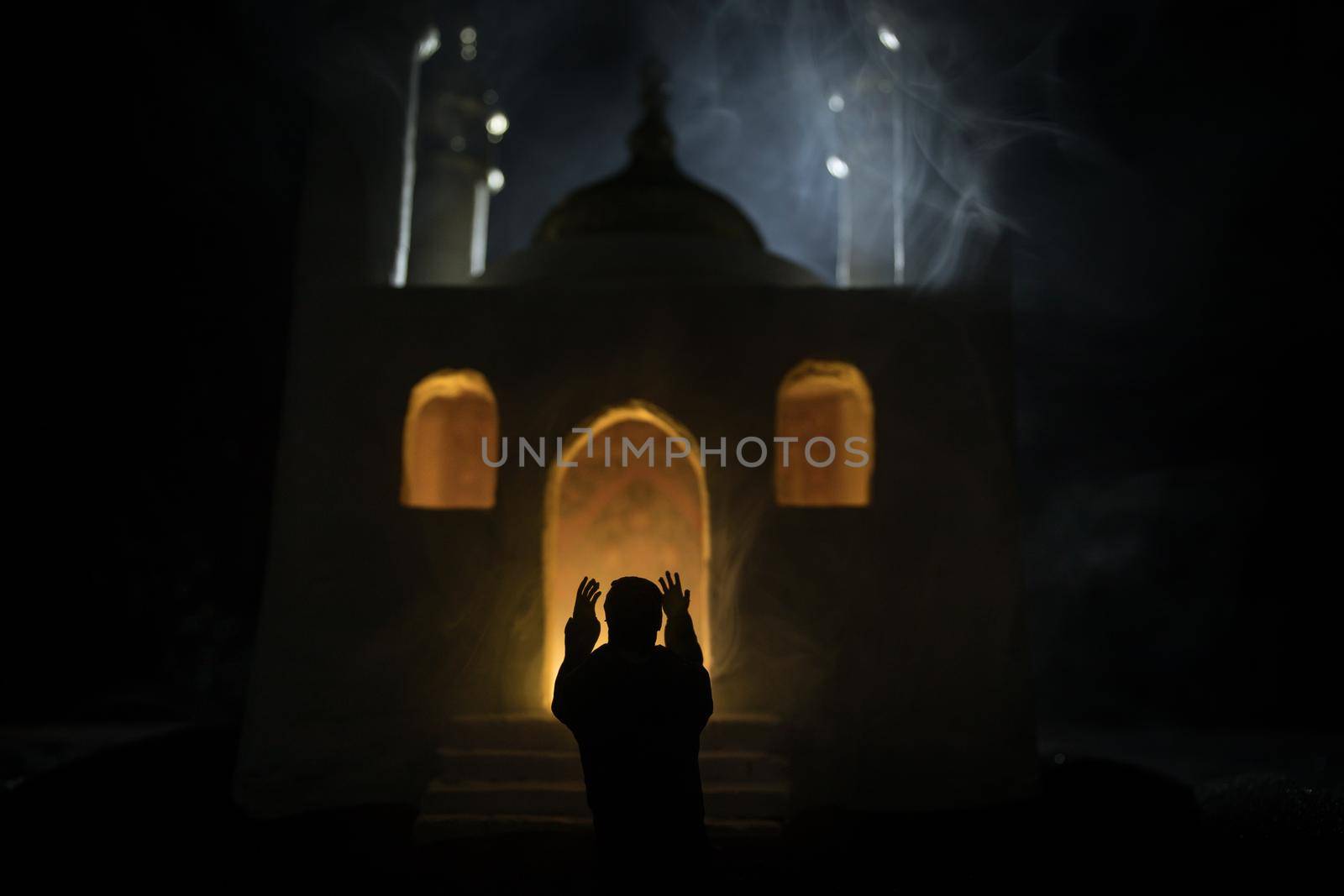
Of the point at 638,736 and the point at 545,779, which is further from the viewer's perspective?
the point at 545,779

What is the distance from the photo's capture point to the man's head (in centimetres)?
370

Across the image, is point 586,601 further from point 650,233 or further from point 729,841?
point 650,233

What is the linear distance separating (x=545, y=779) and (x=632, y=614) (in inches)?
112

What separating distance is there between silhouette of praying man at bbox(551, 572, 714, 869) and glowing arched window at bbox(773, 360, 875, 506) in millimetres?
3704

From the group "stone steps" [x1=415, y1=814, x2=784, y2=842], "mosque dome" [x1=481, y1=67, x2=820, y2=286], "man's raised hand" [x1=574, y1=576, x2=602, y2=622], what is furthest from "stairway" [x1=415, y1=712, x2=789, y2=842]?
"mosque dome" [x1=481, y1=67, x2=820, y2=286]

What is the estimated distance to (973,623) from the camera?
21.7 feet

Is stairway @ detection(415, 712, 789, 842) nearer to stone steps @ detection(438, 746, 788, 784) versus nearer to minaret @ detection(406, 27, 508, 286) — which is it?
stone steps @ detection(438, 746, 788, 784)

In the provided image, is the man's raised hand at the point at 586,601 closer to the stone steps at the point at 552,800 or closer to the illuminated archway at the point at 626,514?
the stone steps at the point at 552,800

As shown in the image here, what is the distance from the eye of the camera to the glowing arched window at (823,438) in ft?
24.1

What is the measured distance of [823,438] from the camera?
7562mm

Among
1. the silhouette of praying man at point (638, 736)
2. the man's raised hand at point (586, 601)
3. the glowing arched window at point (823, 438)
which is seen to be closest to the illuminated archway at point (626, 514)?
the glowing arched window at point (823, 438)

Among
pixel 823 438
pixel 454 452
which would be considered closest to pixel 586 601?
pixel 823 438

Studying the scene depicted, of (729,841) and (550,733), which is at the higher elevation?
(550,733)

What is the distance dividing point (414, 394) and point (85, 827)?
3790 millimetres
